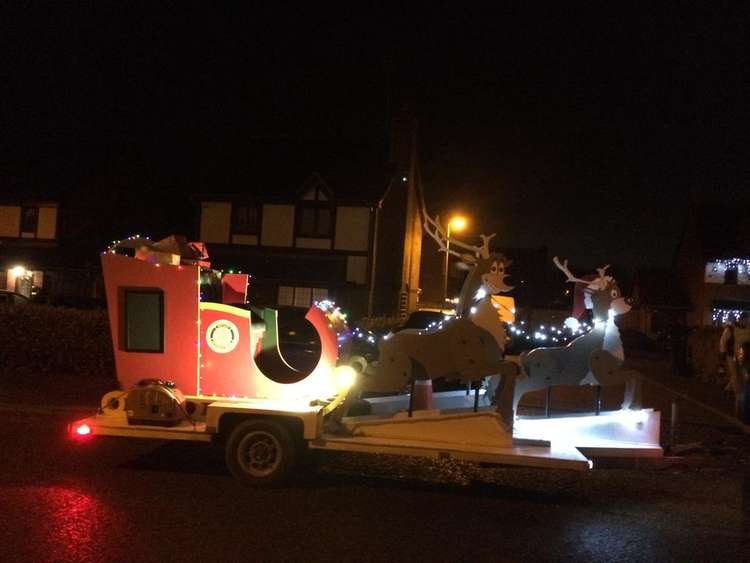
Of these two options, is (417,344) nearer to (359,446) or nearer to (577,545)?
(359,446)

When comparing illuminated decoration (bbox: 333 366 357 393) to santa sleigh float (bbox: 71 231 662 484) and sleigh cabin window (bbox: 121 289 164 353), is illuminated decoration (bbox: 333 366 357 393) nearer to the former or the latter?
santa sleigh float (bbox: 71 231 662 484)

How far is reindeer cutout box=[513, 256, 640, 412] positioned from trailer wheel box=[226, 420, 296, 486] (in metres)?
3.07

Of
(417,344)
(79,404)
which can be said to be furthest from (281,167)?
(417,344)

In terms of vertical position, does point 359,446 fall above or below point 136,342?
below

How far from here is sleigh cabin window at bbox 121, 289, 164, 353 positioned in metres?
8.33

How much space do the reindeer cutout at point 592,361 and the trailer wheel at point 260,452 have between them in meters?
3.07

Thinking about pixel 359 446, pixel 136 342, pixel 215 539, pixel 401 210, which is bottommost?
pixel 215 539

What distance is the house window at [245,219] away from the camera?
3284 cm

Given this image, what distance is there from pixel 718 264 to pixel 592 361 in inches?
1675

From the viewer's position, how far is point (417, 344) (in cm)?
881

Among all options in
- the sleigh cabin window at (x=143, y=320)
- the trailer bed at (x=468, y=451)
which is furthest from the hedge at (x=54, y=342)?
the trailer bed at (x=468, y=451)

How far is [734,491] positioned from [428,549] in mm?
4603

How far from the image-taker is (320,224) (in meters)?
32.3

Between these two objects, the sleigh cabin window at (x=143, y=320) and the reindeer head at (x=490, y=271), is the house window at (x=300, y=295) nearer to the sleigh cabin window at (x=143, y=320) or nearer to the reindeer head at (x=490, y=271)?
the reindeer head at (x=490, y=271)
